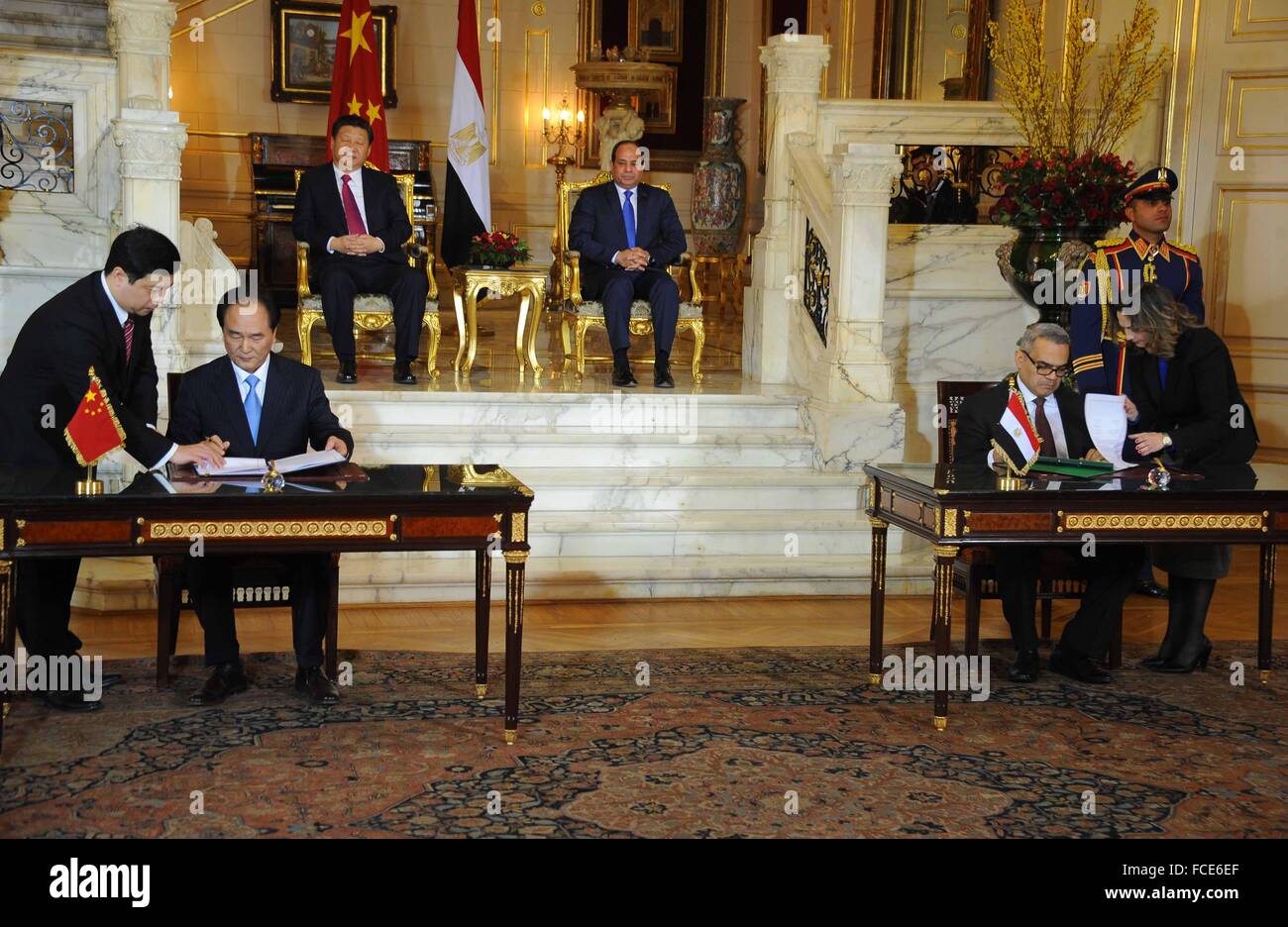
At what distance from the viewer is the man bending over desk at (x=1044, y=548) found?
5133 mm

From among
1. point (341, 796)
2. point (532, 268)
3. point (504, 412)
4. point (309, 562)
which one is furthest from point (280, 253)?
point (341, 796)

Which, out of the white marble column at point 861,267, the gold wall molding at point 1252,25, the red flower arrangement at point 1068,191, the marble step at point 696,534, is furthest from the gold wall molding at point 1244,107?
the marble step at point 696,534

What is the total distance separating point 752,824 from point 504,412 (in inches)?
150

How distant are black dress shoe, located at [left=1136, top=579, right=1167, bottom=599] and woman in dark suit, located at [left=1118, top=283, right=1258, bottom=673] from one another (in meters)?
1.33

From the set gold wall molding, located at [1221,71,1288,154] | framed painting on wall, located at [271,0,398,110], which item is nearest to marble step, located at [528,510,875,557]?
gold wall molding, located at [1221,71,1288,154]

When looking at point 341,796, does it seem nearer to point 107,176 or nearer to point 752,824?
point 752,824

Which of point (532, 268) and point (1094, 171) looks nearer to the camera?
point (1094, 171)

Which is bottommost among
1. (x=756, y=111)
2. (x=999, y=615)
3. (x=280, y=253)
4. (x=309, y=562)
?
(x=999, y=615)

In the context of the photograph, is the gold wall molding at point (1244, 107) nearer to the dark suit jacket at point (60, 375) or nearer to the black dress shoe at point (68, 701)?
the dark suit jacket at point (60, 375)

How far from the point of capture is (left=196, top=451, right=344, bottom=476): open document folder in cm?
437

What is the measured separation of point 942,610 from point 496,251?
4.45 meters

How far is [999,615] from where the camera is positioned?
6355 millimetres

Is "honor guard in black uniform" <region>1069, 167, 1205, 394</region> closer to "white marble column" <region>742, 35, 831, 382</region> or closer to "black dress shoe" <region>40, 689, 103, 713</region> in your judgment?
"white marble column" <region>742, 35, 831, 382</region>

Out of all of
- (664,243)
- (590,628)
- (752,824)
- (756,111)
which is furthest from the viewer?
(756,111)
